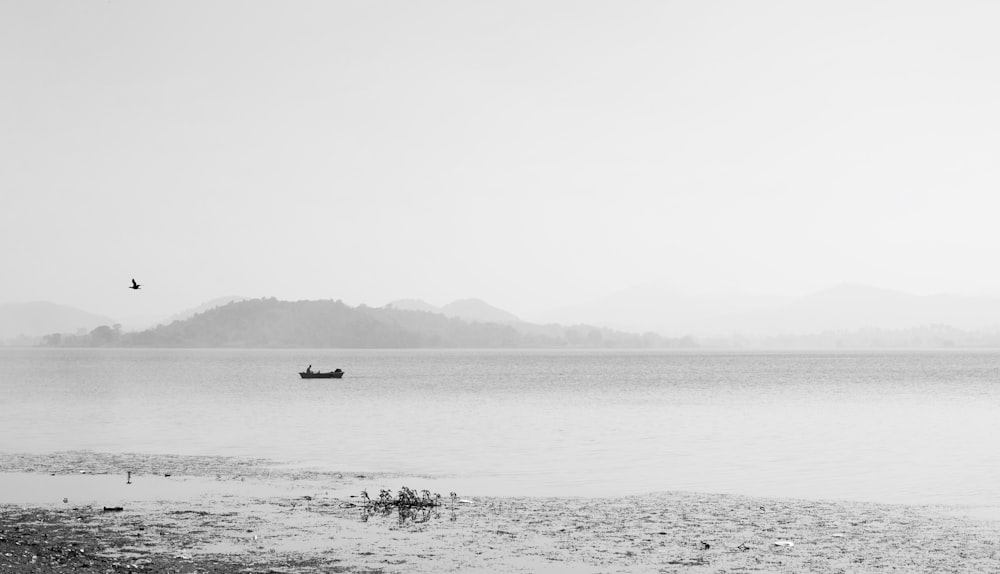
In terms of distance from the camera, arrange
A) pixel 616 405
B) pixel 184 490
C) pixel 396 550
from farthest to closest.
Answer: pixel 616 405, pixel 184 490, pixel 396 550

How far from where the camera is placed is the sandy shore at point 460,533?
2366 cm

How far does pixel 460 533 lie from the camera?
28.1 meters

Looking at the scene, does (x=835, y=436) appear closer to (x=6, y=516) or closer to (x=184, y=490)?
(x=184, y=490)

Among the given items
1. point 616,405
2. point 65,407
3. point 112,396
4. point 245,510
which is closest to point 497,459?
point 245,510

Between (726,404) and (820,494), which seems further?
(726,404)

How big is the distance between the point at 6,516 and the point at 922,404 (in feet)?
309

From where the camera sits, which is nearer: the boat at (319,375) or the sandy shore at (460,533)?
→ the sandy shore at (460,533)

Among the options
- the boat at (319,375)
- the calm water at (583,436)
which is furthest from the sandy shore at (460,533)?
the boat at (319,375)

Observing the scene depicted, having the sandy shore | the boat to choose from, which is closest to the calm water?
the sandy shore

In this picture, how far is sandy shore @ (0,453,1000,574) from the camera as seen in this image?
23656 mm

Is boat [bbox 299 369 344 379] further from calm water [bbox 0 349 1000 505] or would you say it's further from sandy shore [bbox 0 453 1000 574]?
sandy shore [bbox 0 453 1000 574]

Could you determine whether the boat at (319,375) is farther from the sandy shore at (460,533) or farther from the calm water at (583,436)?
the sandy shore at (460,533)

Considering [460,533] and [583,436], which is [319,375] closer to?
[583,436]

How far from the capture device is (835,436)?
Result: 214 feet
